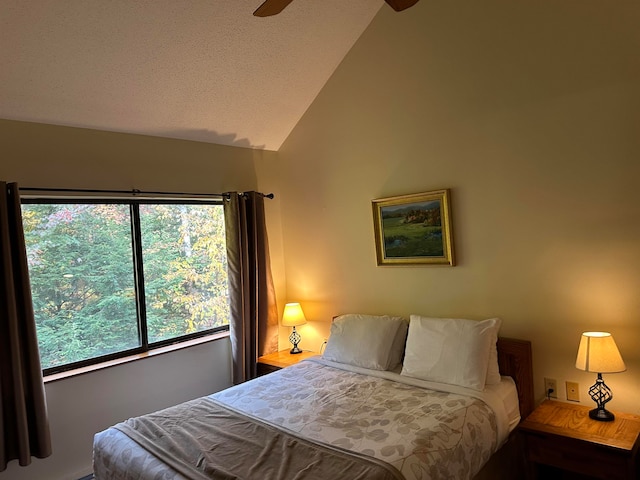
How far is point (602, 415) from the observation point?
91.0 inches

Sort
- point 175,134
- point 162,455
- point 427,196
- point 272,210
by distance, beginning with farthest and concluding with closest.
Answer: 1. point 272,210
2. point 175,134
3. point 427,196
4. point 162,455

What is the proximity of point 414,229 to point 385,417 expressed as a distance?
139 centimetres

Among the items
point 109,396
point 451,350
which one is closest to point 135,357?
point 109,396

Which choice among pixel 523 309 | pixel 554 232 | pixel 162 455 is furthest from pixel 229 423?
pixel 554 232

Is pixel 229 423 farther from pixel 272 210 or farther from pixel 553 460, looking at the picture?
pixel 272 210

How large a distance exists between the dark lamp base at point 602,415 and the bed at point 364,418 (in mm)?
371

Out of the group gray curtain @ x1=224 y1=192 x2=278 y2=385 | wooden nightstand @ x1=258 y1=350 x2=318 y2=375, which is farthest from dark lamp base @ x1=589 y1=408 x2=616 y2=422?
gray curtain @ x1=224 y1=192 x2=278 y2=385

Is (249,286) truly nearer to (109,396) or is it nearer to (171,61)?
(109,396)

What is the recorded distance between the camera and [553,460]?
2.21 m

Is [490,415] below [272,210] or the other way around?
below

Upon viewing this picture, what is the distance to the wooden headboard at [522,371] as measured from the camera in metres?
2.65

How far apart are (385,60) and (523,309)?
1.96m

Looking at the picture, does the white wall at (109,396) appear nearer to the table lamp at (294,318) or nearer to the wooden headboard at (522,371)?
the table lamp at (294,318)

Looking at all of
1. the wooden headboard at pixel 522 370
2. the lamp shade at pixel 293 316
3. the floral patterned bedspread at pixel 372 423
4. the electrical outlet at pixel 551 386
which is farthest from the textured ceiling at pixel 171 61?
the electrical outlet at pixel 551 386
